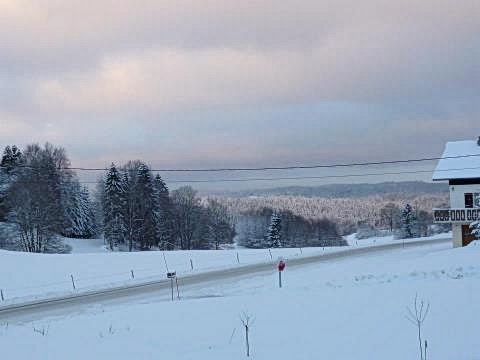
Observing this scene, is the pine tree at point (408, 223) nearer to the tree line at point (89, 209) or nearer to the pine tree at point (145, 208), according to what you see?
the tree line at point (89, 209)

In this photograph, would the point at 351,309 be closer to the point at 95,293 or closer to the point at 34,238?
the point at 95,293

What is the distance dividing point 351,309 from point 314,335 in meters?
1.88

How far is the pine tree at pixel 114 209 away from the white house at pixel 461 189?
1604 inches

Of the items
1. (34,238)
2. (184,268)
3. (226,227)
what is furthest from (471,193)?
(226,227)

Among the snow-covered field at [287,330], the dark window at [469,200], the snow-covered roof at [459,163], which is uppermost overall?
the snow-covered roof at [459,163]

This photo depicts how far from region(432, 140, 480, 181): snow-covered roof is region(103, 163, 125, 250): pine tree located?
4101 cm

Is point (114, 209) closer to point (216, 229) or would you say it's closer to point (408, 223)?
Answer: point (216, 229)

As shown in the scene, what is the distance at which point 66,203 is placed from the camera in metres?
73.6

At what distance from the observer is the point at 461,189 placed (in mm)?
40344

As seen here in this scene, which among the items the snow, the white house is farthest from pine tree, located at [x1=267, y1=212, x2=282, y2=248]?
the white house

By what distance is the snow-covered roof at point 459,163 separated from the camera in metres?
39.4

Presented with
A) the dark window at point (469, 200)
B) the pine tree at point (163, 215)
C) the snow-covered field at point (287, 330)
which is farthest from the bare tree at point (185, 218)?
the snow-covered field at point (287, 330)

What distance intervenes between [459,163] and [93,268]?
28132mm

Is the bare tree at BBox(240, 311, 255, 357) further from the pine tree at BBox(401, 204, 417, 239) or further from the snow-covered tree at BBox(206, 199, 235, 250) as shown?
the pine tree at BBox(401, 204, 417, 239)
